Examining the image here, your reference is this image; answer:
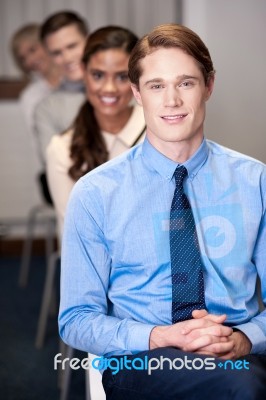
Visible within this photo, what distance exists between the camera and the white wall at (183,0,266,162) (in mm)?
2014

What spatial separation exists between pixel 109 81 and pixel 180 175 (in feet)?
2.51

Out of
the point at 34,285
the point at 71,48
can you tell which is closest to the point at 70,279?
the point at 71,48

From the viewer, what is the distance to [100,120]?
2260 mm

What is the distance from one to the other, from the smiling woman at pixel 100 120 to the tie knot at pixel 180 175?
0.66m

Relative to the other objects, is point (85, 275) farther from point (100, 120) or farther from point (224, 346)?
point (100, 120)

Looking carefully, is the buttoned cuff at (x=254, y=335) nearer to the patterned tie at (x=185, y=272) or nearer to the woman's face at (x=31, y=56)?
the patterned tie at (x=185, y=272)

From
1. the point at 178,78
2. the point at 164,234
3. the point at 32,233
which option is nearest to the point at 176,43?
the point at 178,78

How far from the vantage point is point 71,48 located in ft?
10.9

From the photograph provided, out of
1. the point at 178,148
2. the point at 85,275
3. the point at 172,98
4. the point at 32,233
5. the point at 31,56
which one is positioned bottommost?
the point at 32,233

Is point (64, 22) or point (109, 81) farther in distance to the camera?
point (64, 22)

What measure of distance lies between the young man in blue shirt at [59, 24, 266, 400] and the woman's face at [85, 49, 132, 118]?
0.65 m

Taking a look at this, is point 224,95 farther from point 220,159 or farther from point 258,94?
point 220,159

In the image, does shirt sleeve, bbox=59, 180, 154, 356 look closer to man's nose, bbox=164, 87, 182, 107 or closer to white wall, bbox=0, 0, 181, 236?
man's nose, bbox=164, 87, 182, 107

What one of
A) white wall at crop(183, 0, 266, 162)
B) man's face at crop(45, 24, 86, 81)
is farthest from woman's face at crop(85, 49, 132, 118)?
man's face at crop(45, 24, 86, 81)
